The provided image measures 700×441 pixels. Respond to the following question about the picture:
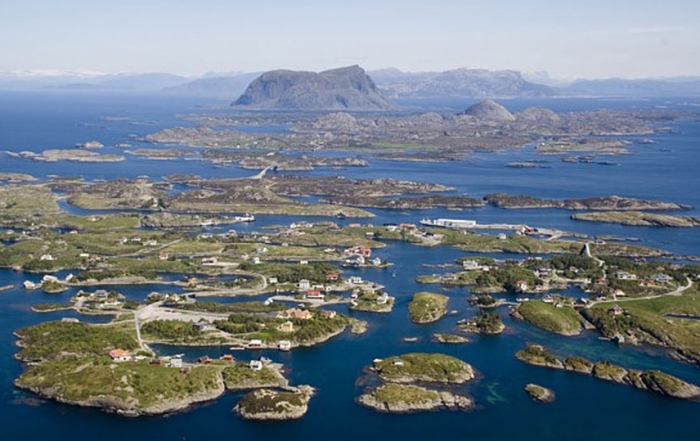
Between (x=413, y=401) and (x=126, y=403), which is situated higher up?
(x=126, y=403)

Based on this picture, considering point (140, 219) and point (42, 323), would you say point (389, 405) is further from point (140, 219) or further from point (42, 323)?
point (140, 219)

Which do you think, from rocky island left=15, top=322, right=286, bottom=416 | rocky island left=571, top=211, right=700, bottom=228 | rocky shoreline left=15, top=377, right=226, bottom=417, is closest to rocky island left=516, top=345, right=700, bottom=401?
rocky island left=15, top=322, right=286, bottom=416

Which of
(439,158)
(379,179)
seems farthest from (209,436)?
(439,158)

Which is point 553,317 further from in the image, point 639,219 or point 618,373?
point 639,219

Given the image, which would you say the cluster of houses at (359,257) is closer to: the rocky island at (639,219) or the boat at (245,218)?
the boat at (245,218)

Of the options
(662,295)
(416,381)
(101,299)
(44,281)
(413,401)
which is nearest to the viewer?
(413,401)

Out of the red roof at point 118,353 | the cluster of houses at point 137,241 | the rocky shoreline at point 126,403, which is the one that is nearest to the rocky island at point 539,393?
the rocky shoreline at point 126,403

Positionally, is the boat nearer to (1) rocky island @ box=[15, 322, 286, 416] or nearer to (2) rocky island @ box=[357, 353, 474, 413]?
(1) rocky island @ box=[15, 322, 286, 416]

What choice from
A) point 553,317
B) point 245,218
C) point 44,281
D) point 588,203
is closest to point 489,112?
point 588,203
